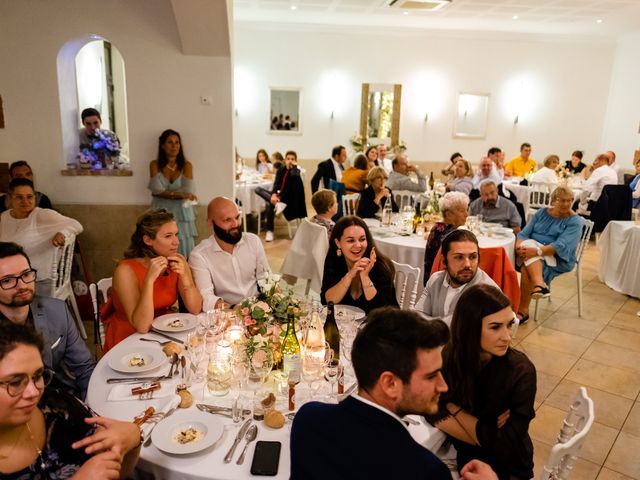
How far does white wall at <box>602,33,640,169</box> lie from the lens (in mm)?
10570

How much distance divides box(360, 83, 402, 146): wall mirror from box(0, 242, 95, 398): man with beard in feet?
30.2

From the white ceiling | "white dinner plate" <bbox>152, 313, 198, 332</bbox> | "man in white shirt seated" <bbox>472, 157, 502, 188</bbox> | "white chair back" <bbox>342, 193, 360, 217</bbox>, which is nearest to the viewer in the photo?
"white dinner plate" <bbox>152, 313, 198, 332</bbox>

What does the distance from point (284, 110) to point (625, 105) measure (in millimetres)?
7455

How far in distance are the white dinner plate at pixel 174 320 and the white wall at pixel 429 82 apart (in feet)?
28.0

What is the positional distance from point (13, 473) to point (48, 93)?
169 inches

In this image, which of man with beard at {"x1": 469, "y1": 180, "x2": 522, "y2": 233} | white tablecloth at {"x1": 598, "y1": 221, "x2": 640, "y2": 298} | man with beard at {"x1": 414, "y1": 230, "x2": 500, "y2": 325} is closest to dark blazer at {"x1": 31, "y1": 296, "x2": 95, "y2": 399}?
man with beard at {"x1": 414, "y1": 230, "x2": 500, "y2": 325}

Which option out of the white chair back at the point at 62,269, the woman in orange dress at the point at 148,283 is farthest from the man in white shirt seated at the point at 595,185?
the white chair back at the point at 62,269

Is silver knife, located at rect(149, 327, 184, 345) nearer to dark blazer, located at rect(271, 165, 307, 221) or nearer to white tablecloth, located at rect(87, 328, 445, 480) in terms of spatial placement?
white tablecloth, located at rect(87, 328, 445, 480)

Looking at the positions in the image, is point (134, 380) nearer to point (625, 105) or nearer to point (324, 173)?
point (324, 173)

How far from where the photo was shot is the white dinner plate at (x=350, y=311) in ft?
8.36

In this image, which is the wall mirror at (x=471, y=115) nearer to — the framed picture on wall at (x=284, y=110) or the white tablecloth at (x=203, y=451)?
the framed picture on wall at (x=284, y=110)

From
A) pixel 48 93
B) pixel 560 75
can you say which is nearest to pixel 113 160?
pixel 48 93

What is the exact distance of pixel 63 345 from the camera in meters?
2.26

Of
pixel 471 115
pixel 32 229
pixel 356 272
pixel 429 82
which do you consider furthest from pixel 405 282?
pixel 471 115
